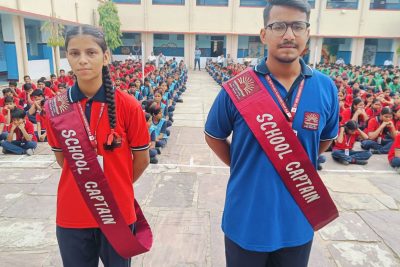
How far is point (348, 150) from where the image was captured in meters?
5.56

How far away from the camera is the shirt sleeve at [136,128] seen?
171 cm

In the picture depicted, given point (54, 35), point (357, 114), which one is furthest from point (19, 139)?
point (54, 35)

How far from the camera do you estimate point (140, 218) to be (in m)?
1.94

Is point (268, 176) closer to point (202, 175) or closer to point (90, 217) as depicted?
point (90, 217)

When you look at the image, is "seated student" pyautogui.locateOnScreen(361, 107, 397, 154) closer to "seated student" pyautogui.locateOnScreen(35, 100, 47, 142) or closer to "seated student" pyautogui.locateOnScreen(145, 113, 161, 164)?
"seated student" pyautogui.locateOnScreen(145, 113, 161, 164)

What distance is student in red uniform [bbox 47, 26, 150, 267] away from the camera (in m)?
1.65

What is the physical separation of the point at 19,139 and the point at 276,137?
5.30 meters

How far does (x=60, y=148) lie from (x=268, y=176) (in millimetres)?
1047

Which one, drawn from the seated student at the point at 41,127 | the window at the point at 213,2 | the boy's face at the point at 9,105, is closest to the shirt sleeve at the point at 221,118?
the seated student at the point at 41,127

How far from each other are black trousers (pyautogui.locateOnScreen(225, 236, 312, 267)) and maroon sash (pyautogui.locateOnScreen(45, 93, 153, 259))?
55 centimetres

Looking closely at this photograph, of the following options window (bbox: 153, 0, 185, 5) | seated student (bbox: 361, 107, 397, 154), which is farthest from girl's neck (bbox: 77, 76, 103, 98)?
window (bbox: 153, 0, 185, 5)

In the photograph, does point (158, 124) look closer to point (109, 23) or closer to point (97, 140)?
point (97, 140)

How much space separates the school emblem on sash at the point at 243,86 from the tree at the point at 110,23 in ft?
74.0

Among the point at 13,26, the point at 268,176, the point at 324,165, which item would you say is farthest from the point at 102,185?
the point at 13,26
